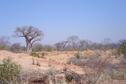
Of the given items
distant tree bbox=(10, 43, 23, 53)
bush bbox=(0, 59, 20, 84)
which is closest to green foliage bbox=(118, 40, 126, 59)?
bush bbox=(0, 59, 20, 84)

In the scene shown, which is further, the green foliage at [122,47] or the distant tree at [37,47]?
the distant tree at [37,47]

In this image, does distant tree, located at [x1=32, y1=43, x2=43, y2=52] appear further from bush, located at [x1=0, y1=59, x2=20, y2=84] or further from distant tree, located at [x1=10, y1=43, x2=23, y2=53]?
bush, located at [x1=0, y1=59, x2=20, y2=84]

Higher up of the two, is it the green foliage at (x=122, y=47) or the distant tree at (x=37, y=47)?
the distant tree at (x=37, y=47)

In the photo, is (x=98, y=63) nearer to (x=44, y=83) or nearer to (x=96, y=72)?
(x=96, y=72)

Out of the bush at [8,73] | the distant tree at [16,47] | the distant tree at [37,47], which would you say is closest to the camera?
the bush at [8,73]

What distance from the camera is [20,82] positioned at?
11086 mm

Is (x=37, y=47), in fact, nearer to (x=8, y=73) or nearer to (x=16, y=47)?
(x=16, y=47)

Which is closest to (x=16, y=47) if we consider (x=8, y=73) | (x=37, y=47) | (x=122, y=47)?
(x=37, y=47)

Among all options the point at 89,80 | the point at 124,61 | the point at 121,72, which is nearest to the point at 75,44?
the point at 124,61

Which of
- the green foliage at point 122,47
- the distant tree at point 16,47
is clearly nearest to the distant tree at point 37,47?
the distant tree at point 16,47

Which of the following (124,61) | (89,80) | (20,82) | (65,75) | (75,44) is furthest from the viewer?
(75,44)

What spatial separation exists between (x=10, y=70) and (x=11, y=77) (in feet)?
0.80

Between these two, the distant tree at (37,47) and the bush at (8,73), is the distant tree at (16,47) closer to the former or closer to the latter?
the distant tree at (37,47)

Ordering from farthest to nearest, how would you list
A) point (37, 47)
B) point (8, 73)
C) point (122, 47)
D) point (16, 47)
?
point (16, 47)
point (37, 47)
point (122, 47)
point (8, 73)
